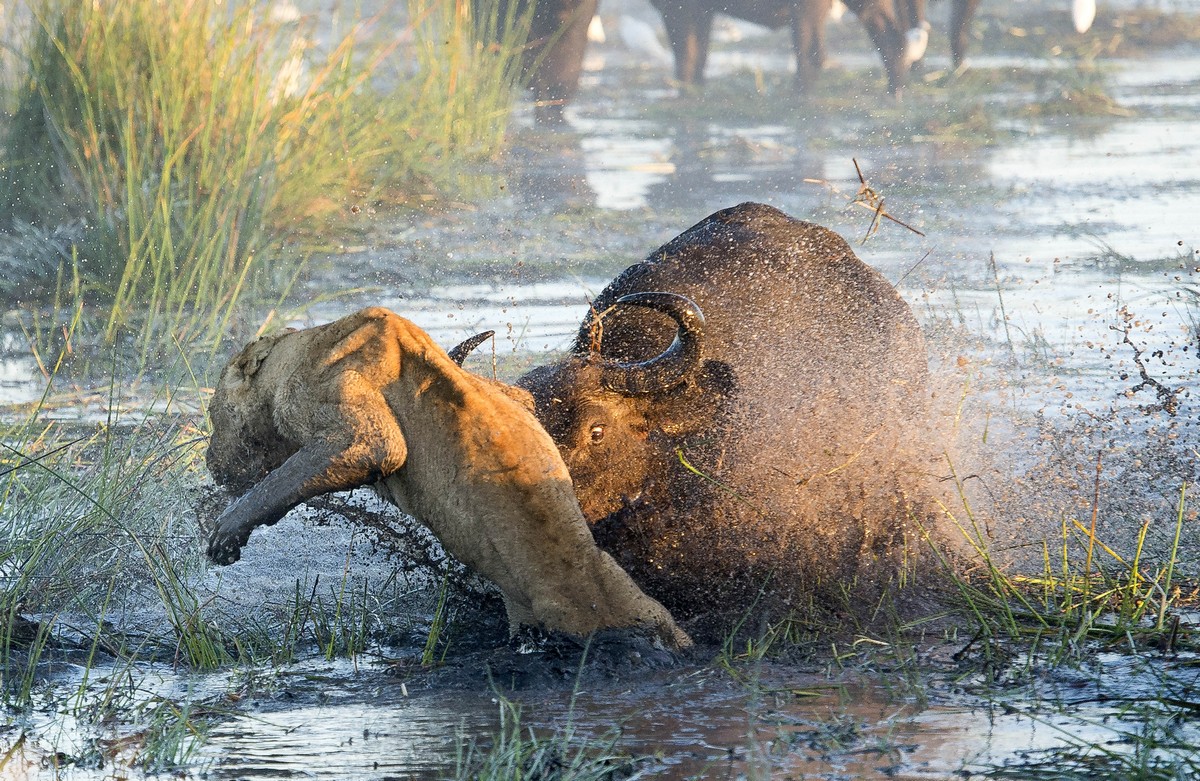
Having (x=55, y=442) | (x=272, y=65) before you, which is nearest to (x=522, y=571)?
(x=55, y=442)

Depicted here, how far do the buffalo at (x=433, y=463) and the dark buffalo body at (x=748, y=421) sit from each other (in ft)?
2.07

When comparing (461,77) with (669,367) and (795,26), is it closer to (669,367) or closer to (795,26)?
(795,26)

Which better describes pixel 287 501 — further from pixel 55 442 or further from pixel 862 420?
pixel 55 442

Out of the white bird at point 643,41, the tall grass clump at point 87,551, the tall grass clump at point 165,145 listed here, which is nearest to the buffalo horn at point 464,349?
the tall grass clump at point 87,551

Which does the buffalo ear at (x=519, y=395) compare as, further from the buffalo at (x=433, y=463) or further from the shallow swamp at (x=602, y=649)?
the shallow swamp at (x=602, y=649)

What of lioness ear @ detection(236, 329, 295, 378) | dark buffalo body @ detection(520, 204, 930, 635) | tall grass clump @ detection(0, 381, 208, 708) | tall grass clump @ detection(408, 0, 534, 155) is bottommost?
tall grass clump @ detection(0, 381, 208, 708)

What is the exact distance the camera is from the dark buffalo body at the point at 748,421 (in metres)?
4.96

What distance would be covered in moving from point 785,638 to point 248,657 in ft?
4.76

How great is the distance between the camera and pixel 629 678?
4402mm

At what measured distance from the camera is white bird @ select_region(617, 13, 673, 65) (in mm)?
20125

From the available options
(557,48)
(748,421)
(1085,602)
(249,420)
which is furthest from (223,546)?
(557,48)

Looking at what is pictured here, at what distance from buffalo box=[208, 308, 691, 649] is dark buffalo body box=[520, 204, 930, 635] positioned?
63 centimetres

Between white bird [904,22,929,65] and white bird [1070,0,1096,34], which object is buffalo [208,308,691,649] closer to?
white bird [904,22,929,65]

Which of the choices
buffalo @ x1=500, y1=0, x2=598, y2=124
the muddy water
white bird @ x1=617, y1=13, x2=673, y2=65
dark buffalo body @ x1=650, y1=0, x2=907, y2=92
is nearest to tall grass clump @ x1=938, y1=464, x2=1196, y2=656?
the muddy water
